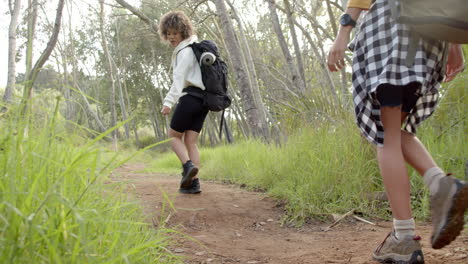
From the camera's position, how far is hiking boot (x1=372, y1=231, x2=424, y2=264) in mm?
1676

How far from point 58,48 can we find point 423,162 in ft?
71.5

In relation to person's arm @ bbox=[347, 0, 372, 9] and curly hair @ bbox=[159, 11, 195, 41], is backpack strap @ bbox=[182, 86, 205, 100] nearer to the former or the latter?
curly hair @ bbox=[159, 11, 195, 41]

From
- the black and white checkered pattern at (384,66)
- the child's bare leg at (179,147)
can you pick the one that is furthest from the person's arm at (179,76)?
the black and white checkered pattern at (384,66)

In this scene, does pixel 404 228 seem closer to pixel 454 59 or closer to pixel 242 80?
pixel 454 59

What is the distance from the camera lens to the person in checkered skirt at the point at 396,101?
1.64 m

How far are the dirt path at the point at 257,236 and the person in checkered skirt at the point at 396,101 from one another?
0.33 m

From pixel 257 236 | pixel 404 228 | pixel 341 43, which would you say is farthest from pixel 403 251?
pixel 257 236

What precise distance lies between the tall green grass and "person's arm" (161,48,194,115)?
83.6 inches

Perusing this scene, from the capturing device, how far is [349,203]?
124 inches

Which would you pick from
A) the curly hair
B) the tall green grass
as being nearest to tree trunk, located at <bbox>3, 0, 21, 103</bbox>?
the curly hair

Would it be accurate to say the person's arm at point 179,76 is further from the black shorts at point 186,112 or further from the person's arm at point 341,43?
the person's arm at point 341,43

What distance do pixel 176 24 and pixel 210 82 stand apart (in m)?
0.73

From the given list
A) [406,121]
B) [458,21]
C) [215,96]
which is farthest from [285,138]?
[458,21]

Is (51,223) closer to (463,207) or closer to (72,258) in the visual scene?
(72,258)
